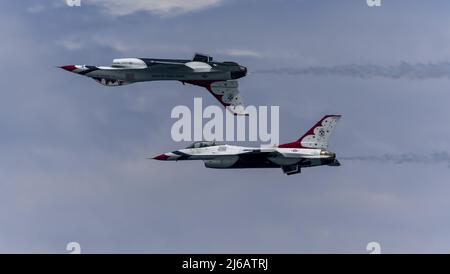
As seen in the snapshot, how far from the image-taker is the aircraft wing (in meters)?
188

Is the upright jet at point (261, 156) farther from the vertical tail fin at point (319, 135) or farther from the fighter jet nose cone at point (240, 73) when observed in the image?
the fighter jet nose cone at point (240, 73)

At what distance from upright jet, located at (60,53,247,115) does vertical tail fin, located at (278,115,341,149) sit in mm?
9968

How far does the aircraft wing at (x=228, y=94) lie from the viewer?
188250 millimetres

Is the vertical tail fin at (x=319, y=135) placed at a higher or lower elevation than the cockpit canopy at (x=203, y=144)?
higher

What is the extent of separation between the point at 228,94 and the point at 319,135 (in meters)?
11.7

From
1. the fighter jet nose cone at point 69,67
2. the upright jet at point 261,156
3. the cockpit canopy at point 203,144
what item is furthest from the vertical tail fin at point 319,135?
the fighter jet nose cone at point 69,67

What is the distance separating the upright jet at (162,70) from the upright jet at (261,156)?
309 inches

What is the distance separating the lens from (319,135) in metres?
186

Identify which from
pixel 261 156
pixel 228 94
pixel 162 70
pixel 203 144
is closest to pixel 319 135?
pixel 261 156
